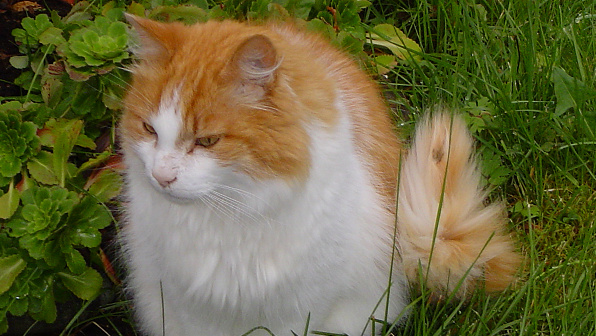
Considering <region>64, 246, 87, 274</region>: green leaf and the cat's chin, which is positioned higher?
the cat's chin

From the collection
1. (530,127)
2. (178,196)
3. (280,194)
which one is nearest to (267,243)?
(280,194)

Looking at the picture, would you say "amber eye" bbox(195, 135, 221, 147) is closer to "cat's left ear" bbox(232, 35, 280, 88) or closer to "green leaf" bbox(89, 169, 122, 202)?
"cat's left ear" bbox(232, 35, 280, 88)

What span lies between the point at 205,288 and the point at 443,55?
3.63 ft

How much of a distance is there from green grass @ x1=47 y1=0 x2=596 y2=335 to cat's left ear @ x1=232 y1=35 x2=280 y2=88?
689 mm

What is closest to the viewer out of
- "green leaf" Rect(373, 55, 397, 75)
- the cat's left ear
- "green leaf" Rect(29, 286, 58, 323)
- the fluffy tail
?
the cat's left ear

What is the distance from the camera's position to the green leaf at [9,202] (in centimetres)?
175

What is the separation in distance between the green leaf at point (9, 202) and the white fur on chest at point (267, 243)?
1.06 ft

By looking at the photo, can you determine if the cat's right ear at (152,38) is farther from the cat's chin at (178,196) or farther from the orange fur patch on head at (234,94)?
the cat's chin at (178,196)

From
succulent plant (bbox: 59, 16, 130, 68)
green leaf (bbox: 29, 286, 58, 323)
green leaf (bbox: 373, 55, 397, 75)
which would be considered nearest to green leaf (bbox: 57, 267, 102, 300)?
green leaf (bbox: 29, 286, 58, 323)

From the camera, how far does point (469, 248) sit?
1.65 m

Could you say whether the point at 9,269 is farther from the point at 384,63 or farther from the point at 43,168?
the point at 384,63

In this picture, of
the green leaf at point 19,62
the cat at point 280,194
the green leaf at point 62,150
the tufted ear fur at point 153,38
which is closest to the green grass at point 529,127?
the cat at point 280,194

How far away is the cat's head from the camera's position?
1271mm

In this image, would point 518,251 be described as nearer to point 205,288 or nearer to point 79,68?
point 205,288
